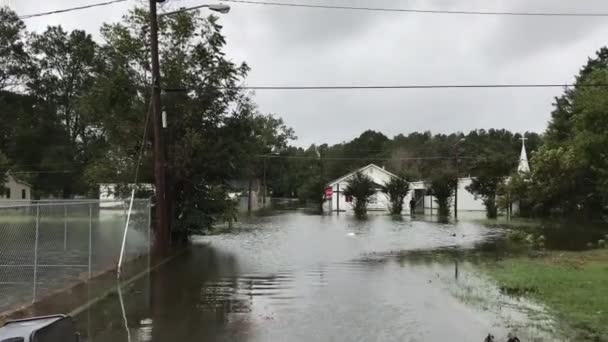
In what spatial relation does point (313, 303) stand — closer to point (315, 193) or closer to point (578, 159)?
point (578, 159)

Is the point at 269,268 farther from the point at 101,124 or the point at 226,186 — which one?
the point at 101,124

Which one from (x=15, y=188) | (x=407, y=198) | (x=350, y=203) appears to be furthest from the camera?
(x=15, y=188)

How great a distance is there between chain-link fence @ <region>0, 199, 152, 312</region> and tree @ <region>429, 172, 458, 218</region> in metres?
40.0

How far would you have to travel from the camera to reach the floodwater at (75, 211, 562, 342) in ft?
29.6

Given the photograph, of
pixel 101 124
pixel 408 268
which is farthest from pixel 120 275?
pixel 101 124

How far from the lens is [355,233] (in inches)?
1176

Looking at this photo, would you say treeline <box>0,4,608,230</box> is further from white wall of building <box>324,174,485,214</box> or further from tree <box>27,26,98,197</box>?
white wall of building <box>324,174,485,214</box>

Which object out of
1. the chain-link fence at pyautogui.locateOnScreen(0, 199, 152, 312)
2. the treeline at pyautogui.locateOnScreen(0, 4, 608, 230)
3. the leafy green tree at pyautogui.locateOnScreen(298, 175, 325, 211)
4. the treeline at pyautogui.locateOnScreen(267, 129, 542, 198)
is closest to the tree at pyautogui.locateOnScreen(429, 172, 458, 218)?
the treeline at pyautogui.locateOnScreen(0, 4, 608, 230)

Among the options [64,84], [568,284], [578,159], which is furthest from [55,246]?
[64,84]

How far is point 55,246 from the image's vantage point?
1505cm

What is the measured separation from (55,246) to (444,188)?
4258cm

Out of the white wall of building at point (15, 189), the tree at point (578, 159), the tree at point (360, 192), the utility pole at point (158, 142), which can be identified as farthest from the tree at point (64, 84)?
the utility pole at point (158, 142)

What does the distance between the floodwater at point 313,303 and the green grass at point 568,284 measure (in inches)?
16.2

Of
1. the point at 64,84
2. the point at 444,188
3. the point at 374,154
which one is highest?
the point at 64,84
